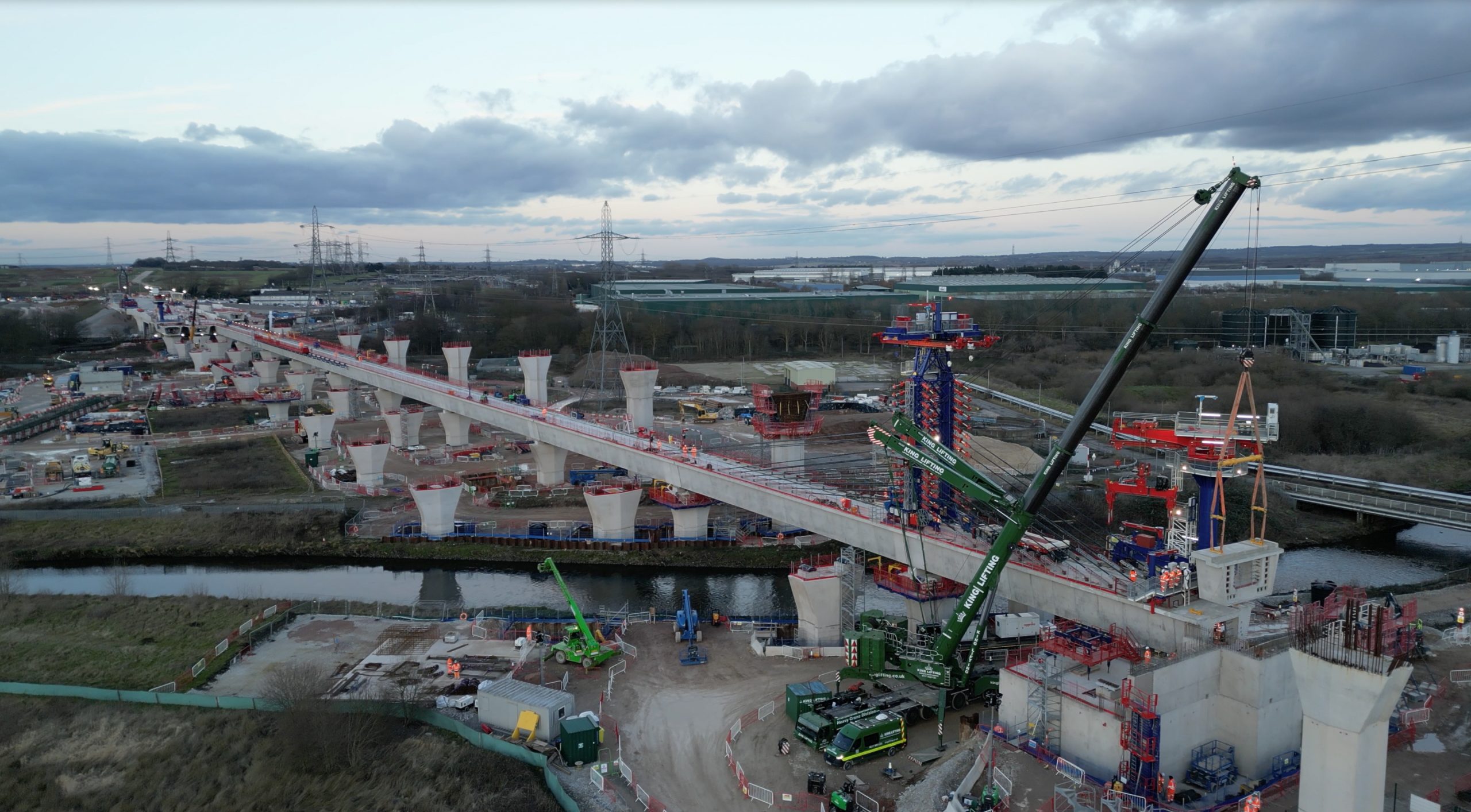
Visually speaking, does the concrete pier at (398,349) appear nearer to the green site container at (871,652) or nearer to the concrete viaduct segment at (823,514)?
the concrete viaduct segment at (823,514)

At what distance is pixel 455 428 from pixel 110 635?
27.7 m

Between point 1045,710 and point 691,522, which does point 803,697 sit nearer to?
point 1045,710

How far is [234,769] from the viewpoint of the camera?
2173cm

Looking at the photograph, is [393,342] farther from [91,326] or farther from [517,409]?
[91,326]

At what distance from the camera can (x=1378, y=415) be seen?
56406 millimetres

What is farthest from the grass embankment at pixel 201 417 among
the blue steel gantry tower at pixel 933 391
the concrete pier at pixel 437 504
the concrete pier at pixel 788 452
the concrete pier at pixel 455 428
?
the blue steel gantry tower at pixel 933 391

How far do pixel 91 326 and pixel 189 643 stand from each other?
12245cm

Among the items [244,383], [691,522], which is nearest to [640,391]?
Result: [691,522]

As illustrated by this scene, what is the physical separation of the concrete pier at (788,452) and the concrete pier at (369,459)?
22350 millimetres

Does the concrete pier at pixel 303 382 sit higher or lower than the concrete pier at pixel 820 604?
higher

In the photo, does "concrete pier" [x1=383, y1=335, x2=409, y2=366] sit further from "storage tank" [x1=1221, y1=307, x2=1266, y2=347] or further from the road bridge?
"storage tank" [x1=1221, y1=307, x2=1266, y2=347]

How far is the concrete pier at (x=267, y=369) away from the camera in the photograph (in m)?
83.7

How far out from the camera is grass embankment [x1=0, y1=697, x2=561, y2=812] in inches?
800

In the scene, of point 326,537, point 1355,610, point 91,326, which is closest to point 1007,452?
point 326,537
